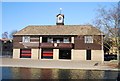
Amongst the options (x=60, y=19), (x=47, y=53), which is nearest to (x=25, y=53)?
(x=47, y=53)

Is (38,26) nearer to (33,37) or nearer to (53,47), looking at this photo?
(33,37)

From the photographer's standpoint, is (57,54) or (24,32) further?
(24,32)

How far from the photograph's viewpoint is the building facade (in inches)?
2111

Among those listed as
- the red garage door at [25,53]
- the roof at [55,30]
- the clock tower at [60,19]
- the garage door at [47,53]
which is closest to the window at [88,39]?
the roof at [55,30]

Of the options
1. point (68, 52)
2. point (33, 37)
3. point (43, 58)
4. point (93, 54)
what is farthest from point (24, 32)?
point (93, 54)

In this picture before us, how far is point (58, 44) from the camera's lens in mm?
54969

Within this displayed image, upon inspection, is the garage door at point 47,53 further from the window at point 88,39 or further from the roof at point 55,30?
the window at point 88,39

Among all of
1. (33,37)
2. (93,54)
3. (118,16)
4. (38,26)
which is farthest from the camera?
(38,26)

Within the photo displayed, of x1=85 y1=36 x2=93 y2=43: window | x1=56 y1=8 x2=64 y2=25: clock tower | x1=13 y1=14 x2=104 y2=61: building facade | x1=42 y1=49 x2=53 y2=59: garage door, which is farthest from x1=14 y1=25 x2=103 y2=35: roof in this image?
x1=42 y1=49 x2=53 y2=59: garage door

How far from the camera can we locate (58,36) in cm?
5619

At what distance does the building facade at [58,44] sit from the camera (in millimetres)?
53609

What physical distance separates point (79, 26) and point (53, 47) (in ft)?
28.4

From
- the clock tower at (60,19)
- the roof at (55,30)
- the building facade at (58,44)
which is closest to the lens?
the building facade at (58,44)

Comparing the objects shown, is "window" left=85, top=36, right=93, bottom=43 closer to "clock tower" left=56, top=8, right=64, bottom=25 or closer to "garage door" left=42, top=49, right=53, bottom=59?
"garage door" left=42, top=49, right=53, bottom=59
